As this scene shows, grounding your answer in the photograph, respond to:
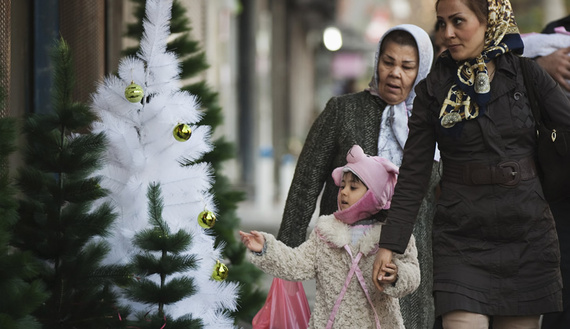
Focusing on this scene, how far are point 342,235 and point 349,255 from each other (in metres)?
0.09

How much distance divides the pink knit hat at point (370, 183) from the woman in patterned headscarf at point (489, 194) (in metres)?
0.33

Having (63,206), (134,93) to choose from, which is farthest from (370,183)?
(63,206)

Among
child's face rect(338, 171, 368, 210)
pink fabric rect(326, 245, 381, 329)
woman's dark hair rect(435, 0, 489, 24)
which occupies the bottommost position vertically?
pink fabric rect(326, 245, 381, 329)

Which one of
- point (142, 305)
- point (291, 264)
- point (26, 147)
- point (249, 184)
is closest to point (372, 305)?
point (291, 264)

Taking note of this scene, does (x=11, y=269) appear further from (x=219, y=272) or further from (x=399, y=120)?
(x=399, y=120)

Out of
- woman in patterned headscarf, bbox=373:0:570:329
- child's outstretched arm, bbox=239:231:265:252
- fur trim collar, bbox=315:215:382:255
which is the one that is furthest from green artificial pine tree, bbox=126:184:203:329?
woman in patterned headscarf, bbox=373:0:570:329

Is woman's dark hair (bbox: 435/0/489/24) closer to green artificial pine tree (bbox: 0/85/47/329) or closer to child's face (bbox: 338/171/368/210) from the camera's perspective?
child's face (bbox: 338/171/368/210)

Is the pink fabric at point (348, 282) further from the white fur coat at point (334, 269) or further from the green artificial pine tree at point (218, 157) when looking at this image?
the green artificial pine tree at point (218, 157)

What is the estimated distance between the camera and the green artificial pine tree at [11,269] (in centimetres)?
314

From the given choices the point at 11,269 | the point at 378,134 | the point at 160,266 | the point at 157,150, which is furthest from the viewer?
the point at 378,134

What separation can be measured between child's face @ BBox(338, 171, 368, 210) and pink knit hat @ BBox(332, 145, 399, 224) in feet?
0.12

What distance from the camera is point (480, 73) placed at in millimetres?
3453

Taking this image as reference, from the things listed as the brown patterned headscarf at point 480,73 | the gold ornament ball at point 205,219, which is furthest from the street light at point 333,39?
the brown patterned headscarf at point 480,73

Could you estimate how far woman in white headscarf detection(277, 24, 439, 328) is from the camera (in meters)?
4.42
